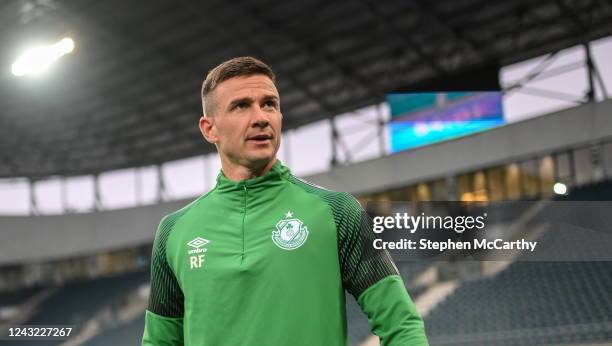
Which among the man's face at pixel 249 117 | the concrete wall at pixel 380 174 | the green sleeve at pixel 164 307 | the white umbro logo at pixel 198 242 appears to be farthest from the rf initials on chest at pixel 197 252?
the concrete wall at pixel 380 174

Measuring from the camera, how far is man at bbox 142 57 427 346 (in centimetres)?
168

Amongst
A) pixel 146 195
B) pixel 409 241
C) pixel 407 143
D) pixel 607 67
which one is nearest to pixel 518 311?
pixel 409 241

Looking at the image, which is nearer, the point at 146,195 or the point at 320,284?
the point at 320,284

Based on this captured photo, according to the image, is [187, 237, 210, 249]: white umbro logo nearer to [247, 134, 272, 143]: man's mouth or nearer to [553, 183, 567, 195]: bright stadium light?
[247, 134, 272, 143]: man's mouth

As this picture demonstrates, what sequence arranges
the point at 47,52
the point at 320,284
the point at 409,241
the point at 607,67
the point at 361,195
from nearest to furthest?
the point at 320,284
the point at 409,241
the point at 47,52
the point at 607,67
the point at 361,195

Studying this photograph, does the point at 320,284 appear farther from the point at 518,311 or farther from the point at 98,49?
the point at 98,49

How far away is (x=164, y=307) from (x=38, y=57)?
1210cm

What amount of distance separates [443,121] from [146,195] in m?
13.3

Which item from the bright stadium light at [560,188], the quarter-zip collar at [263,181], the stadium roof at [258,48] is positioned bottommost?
the quarter-zip collar at [263,181]

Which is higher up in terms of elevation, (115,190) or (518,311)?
(115,190)

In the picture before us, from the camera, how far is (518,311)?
33.9ft

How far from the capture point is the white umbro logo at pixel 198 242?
1.83 meters

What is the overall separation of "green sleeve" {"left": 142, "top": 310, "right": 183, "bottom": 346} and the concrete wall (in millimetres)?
15445

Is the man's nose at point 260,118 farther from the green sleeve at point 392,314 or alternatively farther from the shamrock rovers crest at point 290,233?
the green sleeve at point 392,314
